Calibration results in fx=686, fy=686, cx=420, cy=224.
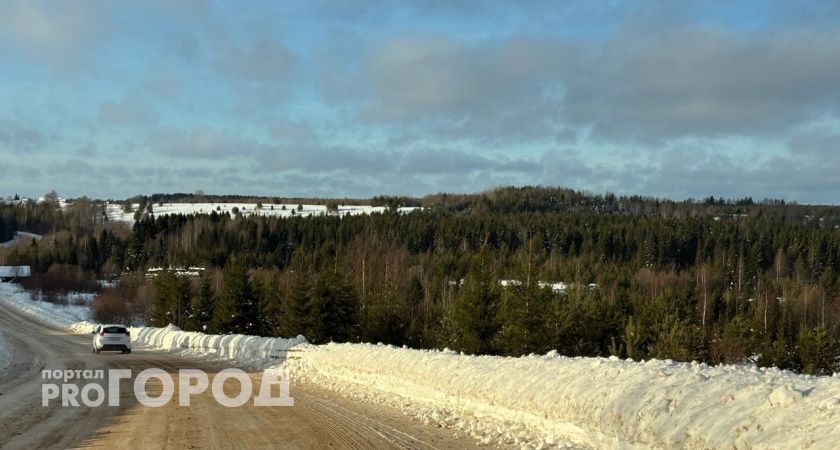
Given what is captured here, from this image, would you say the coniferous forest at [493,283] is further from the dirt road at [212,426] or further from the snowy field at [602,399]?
the dirt road at [212,426]

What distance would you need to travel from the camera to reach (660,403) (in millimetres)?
9195

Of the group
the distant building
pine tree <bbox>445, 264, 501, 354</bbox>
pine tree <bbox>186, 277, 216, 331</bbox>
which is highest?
pine tree <bbox>445, 264, 501, 354</bbox>

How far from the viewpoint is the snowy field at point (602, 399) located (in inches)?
307

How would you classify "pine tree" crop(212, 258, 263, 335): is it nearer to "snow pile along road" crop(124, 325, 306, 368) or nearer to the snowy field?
"snow pile along road" crop(124, 325, 306, 368)

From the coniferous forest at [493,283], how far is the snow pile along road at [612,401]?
13.1 m

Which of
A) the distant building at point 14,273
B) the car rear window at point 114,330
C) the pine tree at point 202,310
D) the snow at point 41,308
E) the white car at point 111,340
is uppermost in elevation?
the car rear window at point 114,330

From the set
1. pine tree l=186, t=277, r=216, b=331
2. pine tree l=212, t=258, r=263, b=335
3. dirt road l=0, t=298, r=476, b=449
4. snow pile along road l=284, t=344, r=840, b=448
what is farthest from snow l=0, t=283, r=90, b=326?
snow pile along road l=284, t=344, r=840, b=448

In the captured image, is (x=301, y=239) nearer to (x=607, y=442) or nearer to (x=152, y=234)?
(x=152, y=234)

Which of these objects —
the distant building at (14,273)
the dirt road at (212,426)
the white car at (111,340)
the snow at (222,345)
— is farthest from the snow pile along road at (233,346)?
the distant building at (14,273)

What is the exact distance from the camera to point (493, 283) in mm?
30078

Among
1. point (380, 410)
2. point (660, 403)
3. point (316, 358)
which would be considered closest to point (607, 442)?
point (660, 403)

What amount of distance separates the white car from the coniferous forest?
9.14 m

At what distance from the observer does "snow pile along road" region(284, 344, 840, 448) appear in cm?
777

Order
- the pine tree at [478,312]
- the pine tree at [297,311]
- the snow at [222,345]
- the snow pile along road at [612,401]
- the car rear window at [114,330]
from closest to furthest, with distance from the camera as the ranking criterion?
the snow pile along road at [612,401] → the snow at [222,345] → the pine tree at [478,312] → the car rear window at [114,330] → the pine tree at [297,311]
